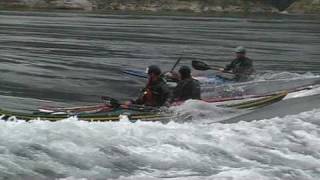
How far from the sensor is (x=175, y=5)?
152 m

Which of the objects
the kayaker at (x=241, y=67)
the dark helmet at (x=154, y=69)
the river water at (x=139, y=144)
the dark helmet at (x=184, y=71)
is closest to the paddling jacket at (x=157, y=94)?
the dark helmet at (x=154, y=69)

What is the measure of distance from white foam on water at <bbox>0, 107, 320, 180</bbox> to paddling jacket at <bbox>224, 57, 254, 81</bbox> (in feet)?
33.1

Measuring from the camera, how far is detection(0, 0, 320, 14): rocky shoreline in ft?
470

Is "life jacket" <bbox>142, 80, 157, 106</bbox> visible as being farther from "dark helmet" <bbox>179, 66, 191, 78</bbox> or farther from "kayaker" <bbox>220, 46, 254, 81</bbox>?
"kayaker" <bbox>220, 46, 254, 81</bbox>

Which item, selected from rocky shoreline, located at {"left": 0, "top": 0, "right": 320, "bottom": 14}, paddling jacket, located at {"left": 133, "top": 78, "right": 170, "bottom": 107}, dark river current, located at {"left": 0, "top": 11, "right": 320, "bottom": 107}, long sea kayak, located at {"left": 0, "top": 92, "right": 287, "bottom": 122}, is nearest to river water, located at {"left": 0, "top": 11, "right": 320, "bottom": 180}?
dark river current, located at {"left": 0, "top": 11, "right": 320, "bottom": 107}

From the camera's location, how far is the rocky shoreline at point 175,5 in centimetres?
14325

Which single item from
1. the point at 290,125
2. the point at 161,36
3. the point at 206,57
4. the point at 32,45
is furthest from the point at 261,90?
the point at 161,36

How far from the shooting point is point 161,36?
64.1m

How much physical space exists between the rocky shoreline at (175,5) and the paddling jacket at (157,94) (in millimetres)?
120181

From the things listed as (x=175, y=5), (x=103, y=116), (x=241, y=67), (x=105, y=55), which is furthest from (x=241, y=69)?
(x=175, y=5)

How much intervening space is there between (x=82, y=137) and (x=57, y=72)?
19.6m

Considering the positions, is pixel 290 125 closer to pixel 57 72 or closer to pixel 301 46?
pixel 57 72

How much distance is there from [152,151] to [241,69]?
1376cm

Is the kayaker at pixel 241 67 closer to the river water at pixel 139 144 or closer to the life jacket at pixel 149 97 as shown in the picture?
the river water at pixel 139 144
